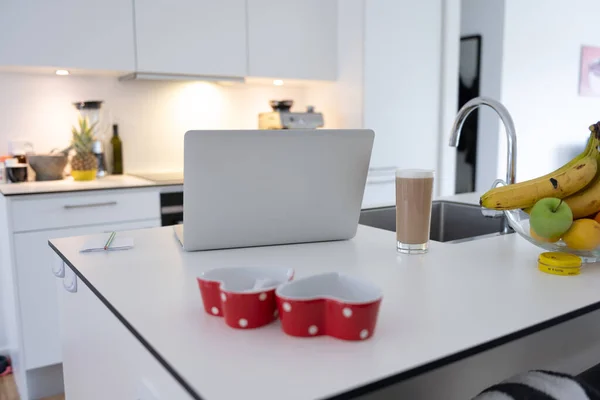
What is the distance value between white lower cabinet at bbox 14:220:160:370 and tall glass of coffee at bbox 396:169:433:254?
1.66 m

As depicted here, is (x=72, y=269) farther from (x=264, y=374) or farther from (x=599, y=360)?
(x=599, y=360)

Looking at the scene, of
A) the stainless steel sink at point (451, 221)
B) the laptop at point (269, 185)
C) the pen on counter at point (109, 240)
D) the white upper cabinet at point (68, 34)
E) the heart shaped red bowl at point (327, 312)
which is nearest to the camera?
the heart shaped red bowl at point (327, 312)

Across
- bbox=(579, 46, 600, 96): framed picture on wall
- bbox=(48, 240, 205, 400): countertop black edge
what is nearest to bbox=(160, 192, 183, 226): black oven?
bbox=(48, 240, 205, 400): countertop black edge

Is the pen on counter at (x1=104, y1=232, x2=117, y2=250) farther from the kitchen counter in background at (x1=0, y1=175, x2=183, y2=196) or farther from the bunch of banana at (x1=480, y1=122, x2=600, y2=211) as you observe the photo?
the kitchen counter in background at (x1=0, y1=175, x2=183, y2=196)

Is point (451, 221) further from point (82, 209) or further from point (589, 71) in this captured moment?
point (589, 71)

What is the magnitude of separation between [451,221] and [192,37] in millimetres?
1674

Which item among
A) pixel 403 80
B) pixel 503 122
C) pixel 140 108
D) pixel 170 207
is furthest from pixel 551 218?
pixel 140 108

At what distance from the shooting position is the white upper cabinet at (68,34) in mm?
2402

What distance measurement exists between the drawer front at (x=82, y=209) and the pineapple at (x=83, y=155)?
0.34m

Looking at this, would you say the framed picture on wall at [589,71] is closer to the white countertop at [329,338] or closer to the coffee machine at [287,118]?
the coffee machine at [287,118]

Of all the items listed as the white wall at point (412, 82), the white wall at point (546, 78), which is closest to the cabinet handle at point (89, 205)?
the white wall at point (412, 82)

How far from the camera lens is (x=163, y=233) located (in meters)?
1.41

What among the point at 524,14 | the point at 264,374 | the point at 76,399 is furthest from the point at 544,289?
the point at 524,14

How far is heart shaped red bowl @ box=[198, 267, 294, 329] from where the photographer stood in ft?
2.37
